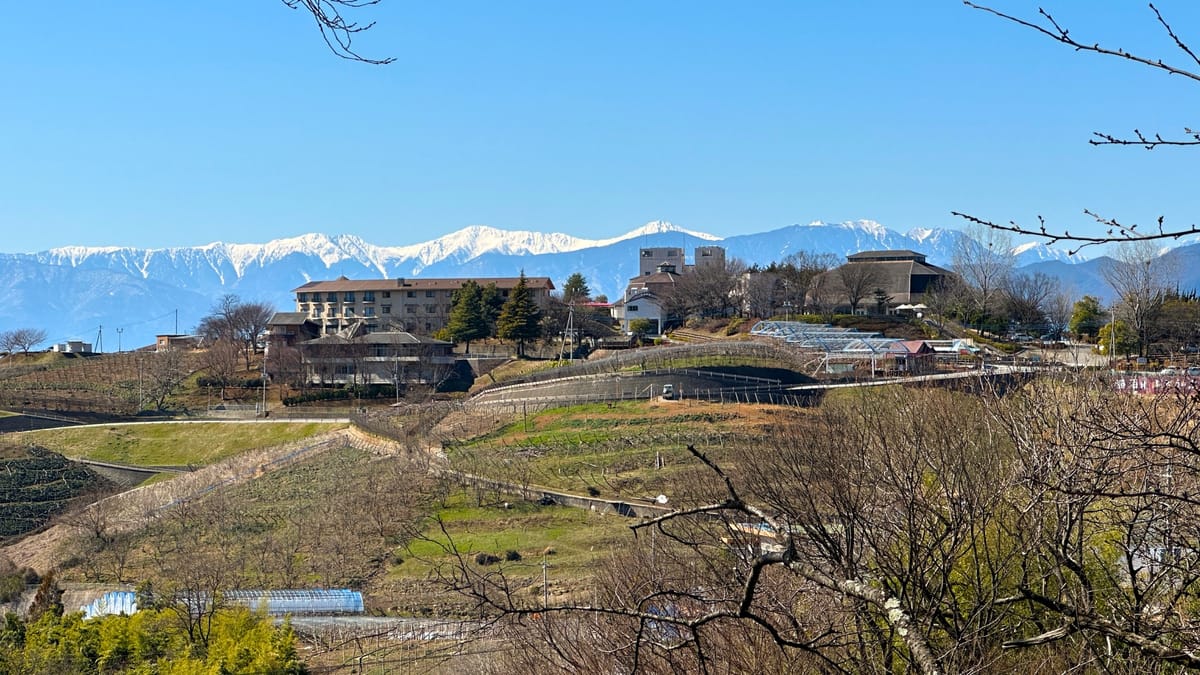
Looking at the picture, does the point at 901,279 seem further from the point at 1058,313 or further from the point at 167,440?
the point at 167,440

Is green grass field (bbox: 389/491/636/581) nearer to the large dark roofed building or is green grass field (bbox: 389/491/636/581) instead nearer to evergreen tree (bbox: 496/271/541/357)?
evergreen tree (bbox: 496/271/541/357)

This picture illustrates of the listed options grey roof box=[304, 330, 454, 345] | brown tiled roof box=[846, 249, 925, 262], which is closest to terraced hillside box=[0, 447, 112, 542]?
grey roof box=[304, 330, 454, 345]

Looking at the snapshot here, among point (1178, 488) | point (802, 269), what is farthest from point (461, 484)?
point (802, 269)

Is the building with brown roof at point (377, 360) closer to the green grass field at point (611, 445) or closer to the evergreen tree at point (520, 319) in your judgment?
the evergreen tree at point (520, 319)

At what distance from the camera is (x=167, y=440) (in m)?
49.1

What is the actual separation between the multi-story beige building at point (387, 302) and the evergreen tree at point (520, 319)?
1125 centimetres

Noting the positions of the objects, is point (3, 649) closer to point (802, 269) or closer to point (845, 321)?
point (845, 321)

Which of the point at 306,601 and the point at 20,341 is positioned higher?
the point at 20,341

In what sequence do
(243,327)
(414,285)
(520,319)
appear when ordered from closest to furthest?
(520,319), (243,327), (414,285)

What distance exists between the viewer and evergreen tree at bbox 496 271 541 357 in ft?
202

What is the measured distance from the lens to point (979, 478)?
869 centimetres

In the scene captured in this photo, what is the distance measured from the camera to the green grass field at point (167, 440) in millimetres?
46844

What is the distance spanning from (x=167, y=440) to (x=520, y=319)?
20325 mm

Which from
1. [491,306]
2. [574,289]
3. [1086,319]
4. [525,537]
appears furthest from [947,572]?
[574,289]
